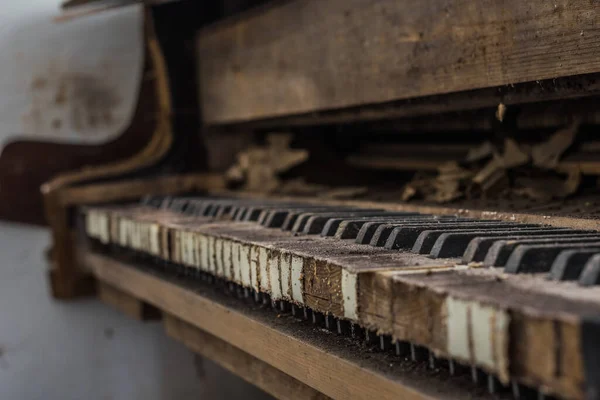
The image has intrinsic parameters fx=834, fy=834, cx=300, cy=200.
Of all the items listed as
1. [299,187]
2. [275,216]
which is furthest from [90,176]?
[275,216]

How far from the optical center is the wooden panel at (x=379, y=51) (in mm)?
1688

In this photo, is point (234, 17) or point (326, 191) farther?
point (234, 17)

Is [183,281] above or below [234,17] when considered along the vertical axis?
below

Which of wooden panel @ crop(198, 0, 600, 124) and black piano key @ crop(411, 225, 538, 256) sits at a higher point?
wooden panel @ crop(198, 0, 600, 124)

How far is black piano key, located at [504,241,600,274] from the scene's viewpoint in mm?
1162

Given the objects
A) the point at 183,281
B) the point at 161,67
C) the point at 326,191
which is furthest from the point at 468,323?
the point at 161,67

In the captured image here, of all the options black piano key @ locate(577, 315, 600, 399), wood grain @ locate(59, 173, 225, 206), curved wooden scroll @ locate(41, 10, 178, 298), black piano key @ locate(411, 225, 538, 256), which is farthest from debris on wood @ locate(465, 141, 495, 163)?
black piano key @ locate(577, 315, 600, 399)

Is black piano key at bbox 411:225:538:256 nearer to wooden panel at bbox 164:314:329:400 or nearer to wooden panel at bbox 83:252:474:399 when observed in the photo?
wooden panel at bbox 83:252:474:399

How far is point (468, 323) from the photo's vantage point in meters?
1.01

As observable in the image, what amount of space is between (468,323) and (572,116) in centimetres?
124

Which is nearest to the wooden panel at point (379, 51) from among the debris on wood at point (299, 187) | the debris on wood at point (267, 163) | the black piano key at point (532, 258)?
the debris on wood at point (267, 163)

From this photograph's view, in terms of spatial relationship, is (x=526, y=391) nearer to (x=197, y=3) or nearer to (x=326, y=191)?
(x=326, y=191)

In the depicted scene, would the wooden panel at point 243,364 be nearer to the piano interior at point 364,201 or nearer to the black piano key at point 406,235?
the piano interior at point 364,201

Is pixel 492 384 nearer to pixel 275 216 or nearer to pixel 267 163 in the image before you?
pixel 275 216
